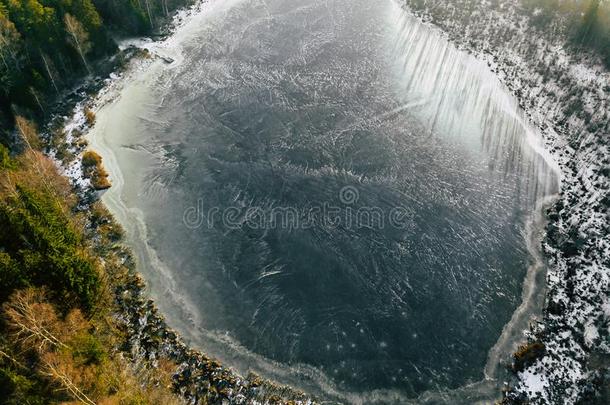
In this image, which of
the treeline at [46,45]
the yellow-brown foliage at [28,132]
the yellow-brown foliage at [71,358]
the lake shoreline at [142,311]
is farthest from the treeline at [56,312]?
the treeline at [46,45]

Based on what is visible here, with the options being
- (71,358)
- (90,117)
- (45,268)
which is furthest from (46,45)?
(71,358)

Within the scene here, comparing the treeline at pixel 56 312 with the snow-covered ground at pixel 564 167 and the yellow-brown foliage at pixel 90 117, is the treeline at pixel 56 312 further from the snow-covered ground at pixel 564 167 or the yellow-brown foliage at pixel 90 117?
the snow-covered ground at pixel 564 167

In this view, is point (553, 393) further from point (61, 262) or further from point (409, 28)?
point (409, 28)

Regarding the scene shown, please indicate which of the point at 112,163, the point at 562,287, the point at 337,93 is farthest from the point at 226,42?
the point at 562,287

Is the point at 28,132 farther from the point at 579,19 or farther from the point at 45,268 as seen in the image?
the point at 579,19

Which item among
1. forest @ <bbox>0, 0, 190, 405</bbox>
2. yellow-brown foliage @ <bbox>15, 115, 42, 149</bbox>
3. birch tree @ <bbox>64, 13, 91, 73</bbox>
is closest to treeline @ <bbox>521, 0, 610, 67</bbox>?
birch tree @ <bbox>64, 13, 91, 73</bbox>
